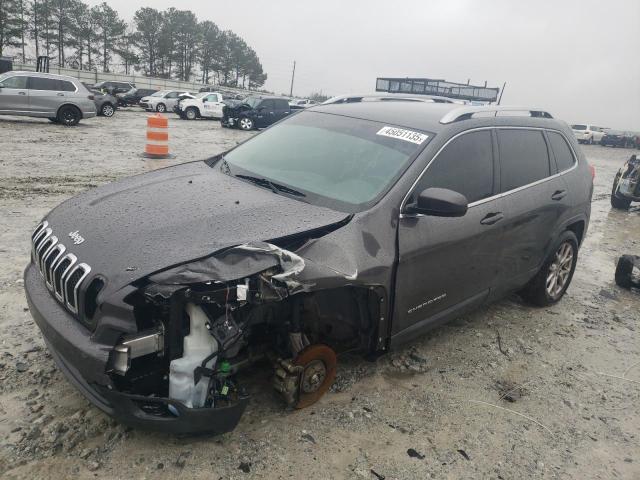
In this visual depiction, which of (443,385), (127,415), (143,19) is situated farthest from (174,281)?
(143,19)

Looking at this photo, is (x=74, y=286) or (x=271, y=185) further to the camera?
(x=271, y=185)

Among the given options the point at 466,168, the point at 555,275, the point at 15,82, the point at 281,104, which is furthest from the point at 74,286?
the point at 281,104

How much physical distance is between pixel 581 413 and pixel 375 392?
1328mm

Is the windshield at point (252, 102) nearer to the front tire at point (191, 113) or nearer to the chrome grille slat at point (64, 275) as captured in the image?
the front tire at point (191, 113)

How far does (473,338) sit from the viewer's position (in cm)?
396

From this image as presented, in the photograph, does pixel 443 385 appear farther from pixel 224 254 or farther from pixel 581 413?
pixel 224 254

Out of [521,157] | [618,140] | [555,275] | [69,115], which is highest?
[618,140]

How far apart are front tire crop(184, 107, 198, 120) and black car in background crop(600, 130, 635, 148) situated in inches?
1484

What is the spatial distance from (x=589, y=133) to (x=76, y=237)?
49.0 metres

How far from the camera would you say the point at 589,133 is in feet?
143

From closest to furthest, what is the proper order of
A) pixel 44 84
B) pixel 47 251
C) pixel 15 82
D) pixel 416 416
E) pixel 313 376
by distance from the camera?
1. pixel 47 251
2. pixel 313 376
3. pixel 416 416
4. pixel 15 82
5. pixel 44 84

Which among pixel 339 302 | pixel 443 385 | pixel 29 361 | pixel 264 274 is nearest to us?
pixel 264 274

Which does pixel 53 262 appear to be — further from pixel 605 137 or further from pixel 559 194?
pixel 605 137

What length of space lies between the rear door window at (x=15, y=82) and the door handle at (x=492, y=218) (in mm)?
16628
